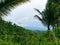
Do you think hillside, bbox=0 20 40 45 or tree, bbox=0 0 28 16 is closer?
hillside, bbox=0 20 40 45

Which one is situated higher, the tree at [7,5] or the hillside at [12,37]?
the tree at [7,5]

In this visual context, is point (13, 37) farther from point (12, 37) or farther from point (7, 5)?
point (7, 5)

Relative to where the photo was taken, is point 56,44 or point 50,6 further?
point 50,6

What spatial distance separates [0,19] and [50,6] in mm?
7385

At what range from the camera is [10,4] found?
14430 mm

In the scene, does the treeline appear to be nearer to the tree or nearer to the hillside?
the hillside

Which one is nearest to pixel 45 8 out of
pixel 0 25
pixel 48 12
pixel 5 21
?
pixel 48 12

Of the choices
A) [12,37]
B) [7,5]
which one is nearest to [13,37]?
[12,37]

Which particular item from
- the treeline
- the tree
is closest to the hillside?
the treeline

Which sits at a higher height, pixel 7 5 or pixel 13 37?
pixel 7 5

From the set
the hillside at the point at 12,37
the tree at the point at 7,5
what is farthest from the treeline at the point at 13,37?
the tree at the point at 7,5

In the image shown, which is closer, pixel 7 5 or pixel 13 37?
pixel 13 37

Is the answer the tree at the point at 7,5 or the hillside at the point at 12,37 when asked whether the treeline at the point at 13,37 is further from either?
the tree at the point at 7,5

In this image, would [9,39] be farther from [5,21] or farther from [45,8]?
[45,8]
